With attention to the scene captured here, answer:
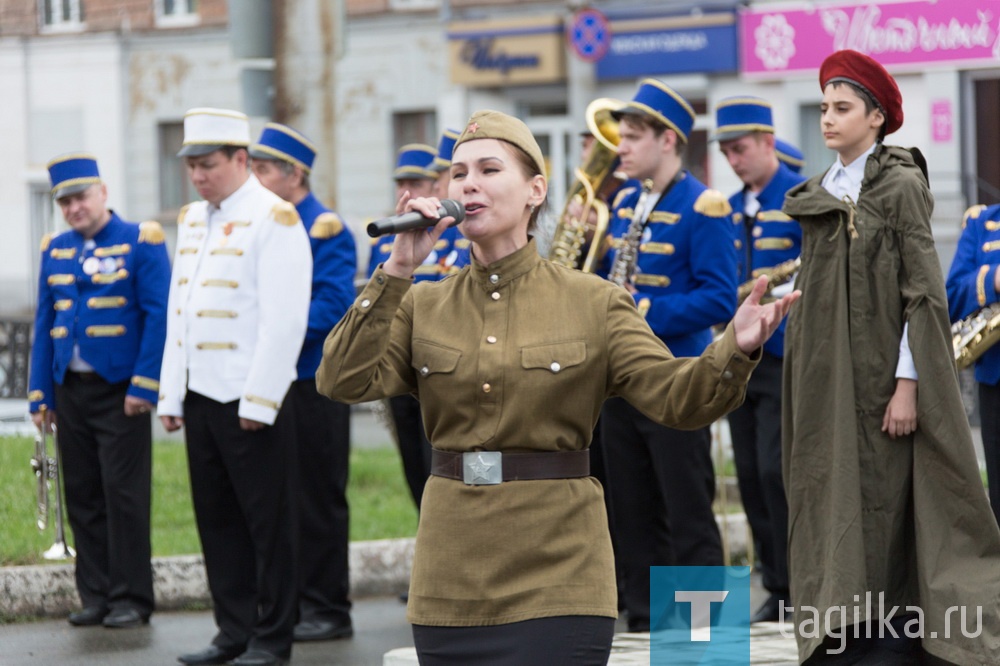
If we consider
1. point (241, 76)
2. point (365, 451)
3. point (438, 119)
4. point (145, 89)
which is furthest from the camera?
point (145, 89)

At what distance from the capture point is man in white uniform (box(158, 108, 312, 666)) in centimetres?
730

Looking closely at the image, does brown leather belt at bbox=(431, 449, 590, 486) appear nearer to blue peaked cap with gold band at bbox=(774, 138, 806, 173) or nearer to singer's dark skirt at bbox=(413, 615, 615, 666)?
singer's dark skirt at bbox=(413, 615, 615, 666)

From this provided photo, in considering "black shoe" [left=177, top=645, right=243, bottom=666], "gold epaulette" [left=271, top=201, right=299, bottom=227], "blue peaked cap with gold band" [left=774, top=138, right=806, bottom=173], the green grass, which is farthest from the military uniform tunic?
"blue peaked cap with gold band" [left=774, top=138, right=806, bottom=173]

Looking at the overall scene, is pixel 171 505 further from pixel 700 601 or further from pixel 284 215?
pixel 700 601

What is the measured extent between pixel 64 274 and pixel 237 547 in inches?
73.0

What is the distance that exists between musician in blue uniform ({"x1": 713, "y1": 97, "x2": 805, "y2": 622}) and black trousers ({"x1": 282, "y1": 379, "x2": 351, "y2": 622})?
1.89 meters

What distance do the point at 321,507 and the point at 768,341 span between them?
224 centimetres

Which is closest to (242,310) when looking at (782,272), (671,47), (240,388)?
(240,388)

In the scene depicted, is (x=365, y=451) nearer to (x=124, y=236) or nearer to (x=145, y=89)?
(x=124, y=236)

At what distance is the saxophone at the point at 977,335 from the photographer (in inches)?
268

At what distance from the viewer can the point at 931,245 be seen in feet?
19.7

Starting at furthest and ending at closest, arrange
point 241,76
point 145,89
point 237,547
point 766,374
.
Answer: point 145,89 → point 241,76 → point 766,374 → point 237,547

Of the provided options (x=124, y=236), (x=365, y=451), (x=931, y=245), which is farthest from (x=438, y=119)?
(x=931, y=245)

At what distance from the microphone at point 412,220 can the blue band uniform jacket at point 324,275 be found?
3.68 metres
